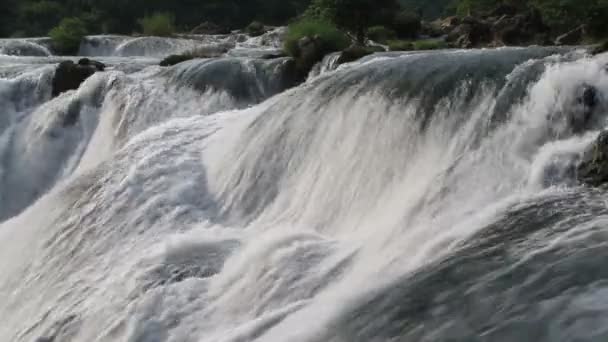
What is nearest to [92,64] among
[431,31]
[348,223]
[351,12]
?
[351,12]

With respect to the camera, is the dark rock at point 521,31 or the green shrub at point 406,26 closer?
the dark rock at point 521,31

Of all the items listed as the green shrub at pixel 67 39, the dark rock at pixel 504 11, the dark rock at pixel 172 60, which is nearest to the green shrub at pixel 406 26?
the dark rock at pixel 504 11

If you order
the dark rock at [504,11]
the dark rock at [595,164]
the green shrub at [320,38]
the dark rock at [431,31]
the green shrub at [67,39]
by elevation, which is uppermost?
the dark rock at [595,164]

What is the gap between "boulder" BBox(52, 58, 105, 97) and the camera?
15.2 meters

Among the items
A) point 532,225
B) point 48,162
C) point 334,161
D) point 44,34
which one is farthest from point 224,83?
point 44,34

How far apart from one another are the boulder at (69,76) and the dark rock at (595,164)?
11514mm

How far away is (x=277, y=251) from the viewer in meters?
5.97

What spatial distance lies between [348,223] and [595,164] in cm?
197

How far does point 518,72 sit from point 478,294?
323 centimetres

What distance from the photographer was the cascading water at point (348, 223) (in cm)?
442

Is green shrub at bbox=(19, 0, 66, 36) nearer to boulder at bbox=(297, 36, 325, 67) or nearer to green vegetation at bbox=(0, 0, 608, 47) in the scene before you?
green vegetation at bbox=(0, 0, 608, 47)

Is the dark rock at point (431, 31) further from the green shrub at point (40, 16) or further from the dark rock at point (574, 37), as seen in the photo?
the green shrub at point (40, 16)

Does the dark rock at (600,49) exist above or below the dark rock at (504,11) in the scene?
above

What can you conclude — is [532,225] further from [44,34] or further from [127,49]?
[44,34]
